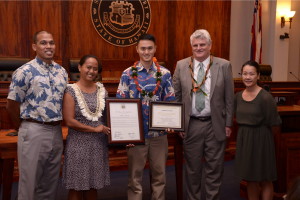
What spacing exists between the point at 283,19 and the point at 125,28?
4.17 metres

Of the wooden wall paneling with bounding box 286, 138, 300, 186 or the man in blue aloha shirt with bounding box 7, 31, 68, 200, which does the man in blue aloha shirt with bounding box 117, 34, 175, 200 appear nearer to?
the man in blue aloha shirt with bounding box 7, 31, 68, 200

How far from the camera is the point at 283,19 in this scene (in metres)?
8.82

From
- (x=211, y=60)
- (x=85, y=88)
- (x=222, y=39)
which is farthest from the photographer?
(x=222, y=39)

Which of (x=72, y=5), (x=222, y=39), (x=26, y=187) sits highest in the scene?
(x=72, y=5)

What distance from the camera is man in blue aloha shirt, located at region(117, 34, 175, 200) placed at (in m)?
2.67

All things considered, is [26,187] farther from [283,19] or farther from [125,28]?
[283,19]

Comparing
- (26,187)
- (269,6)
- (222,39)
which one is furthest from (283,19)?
(26,187)

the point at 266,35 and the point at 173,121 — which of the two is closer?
the point at 173,121

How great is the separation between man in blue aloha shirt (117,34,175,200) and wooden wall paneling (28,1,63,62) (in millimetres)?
4463

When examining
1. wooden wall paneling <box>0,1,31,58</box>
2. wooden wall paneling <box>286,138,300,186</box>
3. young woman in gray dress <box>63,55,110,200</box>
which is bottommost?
wooden wall paneling <box>286,138,300,186</box>

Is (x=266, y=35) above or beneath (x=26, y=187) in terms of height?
above

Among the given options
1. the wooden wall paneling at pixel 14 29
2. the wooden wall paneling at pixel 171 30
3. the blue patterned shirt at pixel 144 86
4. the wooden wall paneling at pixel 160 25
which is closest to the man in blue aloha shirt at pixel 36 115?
the blue patterned shirt at pixel 144 86

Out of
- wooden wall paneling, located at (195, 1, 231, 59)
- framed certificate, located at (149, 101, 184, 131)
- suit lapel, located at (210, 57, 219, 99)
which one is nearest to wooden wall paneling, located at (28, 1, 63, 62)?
wooden wall paneling, located at (195, 1, 231, 59)

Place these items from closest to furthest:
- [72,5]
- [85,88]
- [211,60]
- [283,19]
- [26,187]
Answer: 1. [26,187]
2. [85,88]
3. [211,60]
4. [72,5]
5. [283,19]
